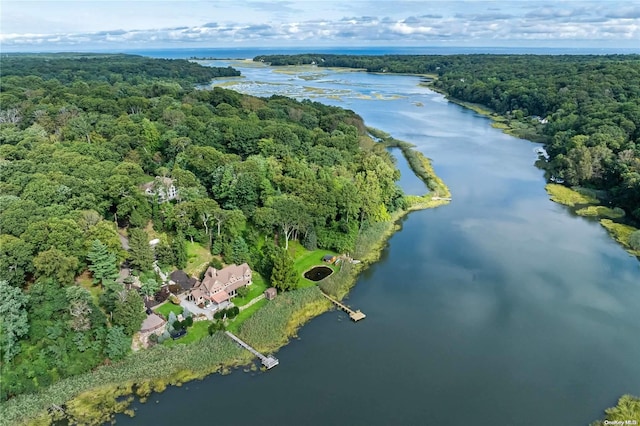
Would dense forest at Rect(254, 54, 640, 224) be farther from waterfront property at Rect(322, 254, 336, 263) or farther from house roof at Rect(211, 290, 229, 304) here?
house roof at Rect(211, 290, 229, 304)

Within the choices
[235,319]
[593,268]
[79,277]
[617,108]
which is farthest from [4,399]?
[617,108]

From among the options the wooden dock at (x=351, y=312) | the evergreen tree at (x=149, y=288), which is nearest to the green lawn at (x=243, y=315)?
the wooden dock at (x=351, y=312)

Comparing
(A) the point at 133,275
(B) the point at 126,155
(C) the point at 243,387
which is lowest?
(C) the point at 243,387

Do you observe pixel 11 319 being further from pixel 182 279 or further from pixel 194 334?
pixel 182 279

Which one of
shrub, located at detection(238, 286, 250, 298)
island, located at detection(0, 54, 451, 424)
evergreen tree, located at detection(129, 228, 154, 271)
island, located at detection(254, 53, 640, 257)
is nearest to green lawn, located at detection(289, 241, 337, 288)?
island, located at detection(0, 54, 451, 424)

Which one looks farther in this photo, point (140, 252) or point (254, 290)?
point (254, 290)

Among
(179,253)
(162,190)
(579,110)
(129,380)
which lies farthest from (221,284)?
(579,110)

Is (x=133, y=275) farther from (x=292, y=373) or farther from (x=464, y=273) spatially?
(x=464, y=273)

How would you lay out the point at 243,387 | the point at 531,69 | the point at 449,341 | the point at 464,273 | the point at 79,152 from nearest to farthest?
the point at 243,387, the point at 449,341, the point at 464,273, the point at 79,152, the point at 531,69
